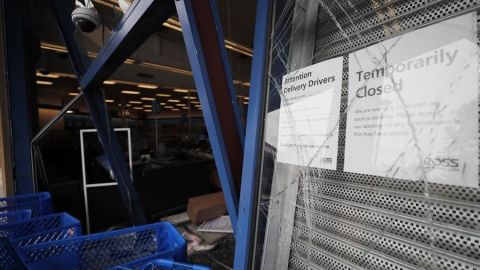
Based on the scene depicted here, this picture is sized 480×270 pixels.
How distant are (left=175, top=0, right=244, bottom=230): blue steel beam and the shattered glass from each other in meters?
0.16

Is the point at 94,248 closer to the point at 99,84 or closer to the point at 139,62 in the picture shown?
the point at 99,84

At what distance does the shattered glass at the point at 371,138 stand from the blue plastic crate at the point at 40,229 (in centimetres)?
136

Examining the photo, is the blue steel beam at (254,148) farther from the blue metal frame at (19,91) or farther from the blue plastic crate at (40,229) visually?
the blue metal frame at (19,91)

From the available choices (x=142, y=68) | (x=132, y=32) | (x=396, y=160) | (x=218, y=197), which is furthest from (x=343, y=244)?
(x=142, y=68)

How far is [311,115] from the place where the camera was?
607mm

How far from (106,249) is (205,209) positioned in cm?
161

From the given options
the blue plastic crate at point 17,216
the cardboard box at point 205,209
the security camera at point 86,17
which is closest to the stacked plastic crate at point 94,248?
the blue plastic crate at point 17,216

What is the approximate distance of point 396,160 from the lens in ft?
1.49

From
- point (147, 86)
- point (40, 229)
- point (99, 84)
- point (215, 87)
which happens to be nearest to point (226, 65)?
point (215, 87)

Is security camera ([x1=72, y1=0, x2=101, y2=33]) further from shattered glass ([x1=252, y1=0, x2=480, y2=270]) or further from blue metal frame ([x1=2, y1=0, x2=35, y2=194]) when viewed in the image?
blue metal frame ([x1=2, y1=0, x2=35, y2=194])

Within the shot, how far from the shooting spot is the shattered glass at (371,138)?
1.28ft

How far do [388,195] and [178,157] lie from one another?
462 cm

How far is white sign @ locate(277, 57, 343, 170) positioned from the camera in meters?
0.56

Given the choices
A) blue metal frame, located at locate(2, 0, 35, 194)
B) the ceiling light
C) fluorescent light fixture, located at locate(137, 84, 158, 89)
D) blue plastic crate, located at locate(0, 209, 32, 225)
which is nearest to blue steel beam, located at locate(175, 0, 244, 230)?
blue plastic crate, located at locate(0, 209, 32, 225)
